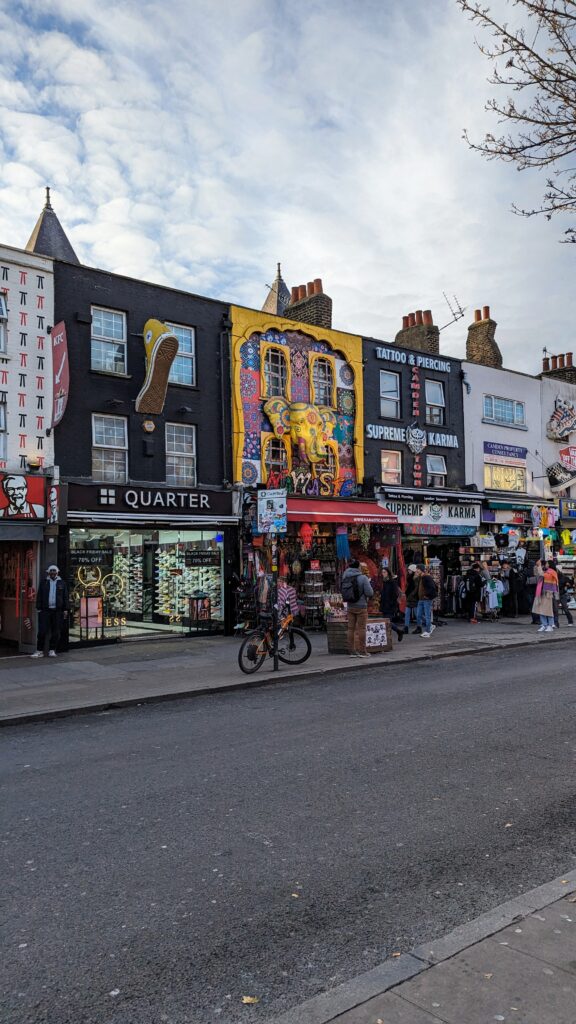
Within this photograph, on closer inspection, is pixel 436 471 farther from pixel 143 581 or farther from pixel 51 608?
pixel 51 608

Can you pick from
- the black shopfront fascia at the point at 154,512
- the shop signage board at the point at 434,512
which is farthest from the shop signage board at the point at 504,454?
the black shopfront fascia at the point at 154,512

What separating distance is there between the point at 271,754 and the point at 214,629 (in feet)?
39.8

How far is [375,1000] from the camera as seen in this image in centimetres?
306

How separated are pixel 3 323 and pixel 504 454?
1819 centimetres

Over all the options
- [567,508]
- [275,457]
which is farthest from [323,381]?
[567,508]

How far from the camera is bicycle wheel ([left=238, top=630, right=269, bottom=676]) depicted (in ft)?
42.3

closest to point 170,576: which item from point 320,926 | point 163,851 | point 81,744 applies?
point 81,744

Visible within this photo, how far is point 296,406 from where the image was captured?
2102 cm

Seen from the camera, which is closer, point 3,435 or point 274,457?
point 3,435

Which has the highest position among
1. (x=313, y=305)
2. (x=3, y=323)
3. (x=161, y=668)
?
(x=313, y=305)

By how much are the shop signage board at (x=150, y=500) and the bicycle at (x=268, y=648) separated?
513cm

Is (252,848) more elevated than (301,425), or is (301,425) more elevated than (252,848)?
(301,425)

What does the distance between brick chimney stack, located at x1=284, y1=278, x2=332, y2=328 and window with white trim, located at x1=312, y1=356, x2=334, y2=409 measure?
1.17 meters

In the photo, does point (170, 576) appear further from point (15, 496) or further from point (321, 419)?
point (321, 419)
